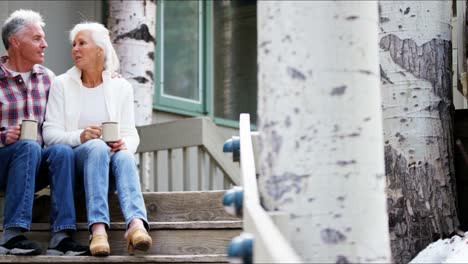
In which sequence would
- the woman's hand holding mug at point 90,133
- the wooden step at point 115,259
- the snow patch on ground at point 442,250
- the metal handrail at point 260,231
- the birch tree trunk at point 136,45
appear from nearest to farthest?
the metal handrail at point 260,231 → the snow patch on ground at point 442,250 → the wooden step at point 115,259 → the woman's hand holding mug at point 90,133 → the birch tree trunk at point 136,45

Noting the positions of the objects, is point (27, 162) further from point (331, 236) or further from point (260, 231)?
point (260, 231)

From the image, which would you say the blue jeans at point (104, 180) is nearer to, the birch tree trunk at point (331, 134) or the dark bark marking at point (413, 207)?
the dark bark marking at point (413, 207)

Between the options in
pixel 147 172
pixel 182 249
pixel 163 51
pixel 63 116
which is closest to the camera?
pixel 182 249

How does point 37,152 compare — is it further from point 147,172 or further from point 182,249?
point 147,172

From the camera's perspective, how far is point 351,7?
2.03 m

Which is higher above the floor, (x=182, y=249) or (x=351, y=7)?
(x=351, y=7)

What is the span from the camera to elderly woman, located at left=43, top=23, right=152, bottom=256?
386 cm

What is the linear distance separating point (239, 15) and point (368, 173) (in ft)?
22.5

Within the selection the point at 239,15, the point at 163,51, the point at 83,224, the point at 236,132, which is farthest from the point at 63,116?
the point at 239,15

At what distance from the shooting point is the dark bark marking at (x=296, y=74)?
2.03 meters

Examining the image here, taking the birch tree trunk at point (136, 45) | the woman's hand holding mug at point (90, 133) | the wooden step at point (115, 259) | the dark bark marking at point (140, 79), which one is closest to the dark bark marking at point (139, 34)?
the birch tree trunk at point (136, 45)

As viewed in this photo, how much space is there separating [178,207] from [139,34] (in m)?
1.85

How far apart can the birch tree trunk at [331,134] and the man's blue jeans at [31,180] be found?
2.05 meters

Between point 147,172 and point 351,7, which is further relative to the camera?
point 147,172
